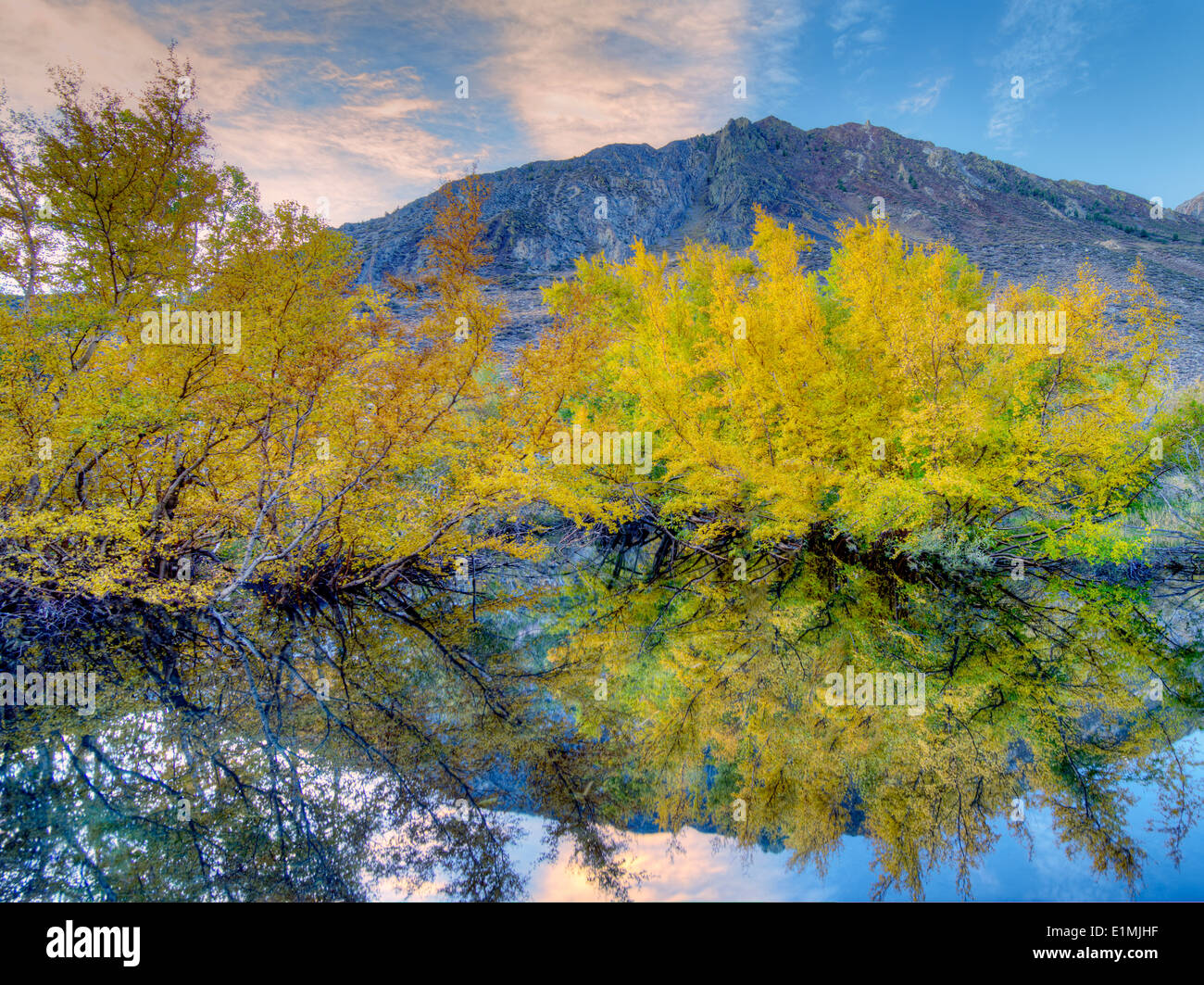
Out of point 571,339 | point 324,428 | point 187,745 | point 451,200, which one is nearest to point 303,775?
point 187,745

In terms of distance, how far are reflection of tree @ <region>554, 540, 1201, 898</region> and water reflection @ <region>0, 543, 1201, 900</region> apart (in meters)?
0.03

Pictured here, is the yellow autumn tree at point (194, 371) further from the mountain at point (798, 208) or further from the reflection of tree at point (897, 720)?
the mountain at point (798, 208)

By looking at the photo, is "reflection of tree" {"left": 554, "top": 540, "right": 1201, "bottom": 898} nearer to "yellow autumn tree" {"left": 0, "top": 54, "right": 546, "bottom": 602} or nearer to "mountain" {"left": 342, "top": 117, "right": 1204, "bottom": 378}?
"yellow autumn tree" {"left": 0, "top": 54, "right": 546, "bottom": 602}

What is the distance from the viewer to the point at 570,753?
13.5 feet

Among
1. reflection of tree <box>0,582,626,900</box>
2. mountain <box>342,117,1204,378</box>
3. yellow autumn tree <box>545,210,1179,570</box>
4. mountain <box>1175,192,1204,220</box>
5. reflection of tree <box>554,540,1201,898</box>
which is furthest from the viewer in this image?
mountain <box>1175,192,1204,220</box>

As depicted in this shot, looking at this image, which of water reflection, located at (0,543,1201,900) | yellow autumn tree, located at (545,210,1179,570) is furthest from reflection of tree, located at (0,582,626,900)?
yellow autumn tree, located at (545,210,1179,570)

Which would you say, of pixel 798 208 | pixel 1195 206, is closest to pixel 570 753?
pixel 798 208

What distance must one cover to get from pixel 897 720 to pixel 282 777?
4.92 meters

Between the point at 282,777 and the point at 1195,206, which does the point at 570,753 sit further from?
the point at 1195,206

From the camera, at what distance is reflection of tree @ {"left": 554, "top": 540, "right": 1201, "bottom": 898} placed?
3170 millimetres

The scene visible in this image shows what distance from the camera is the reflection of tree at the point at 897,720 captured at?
3170 millimetres

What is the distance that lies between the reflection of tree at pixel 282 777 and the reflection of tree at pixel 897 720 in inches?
32.6

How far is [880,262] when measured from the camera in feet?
29.9

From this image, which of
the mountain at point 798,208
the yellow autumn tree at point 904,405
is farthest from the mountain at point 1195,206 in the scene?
the yellow autumn tree at point 904,405
